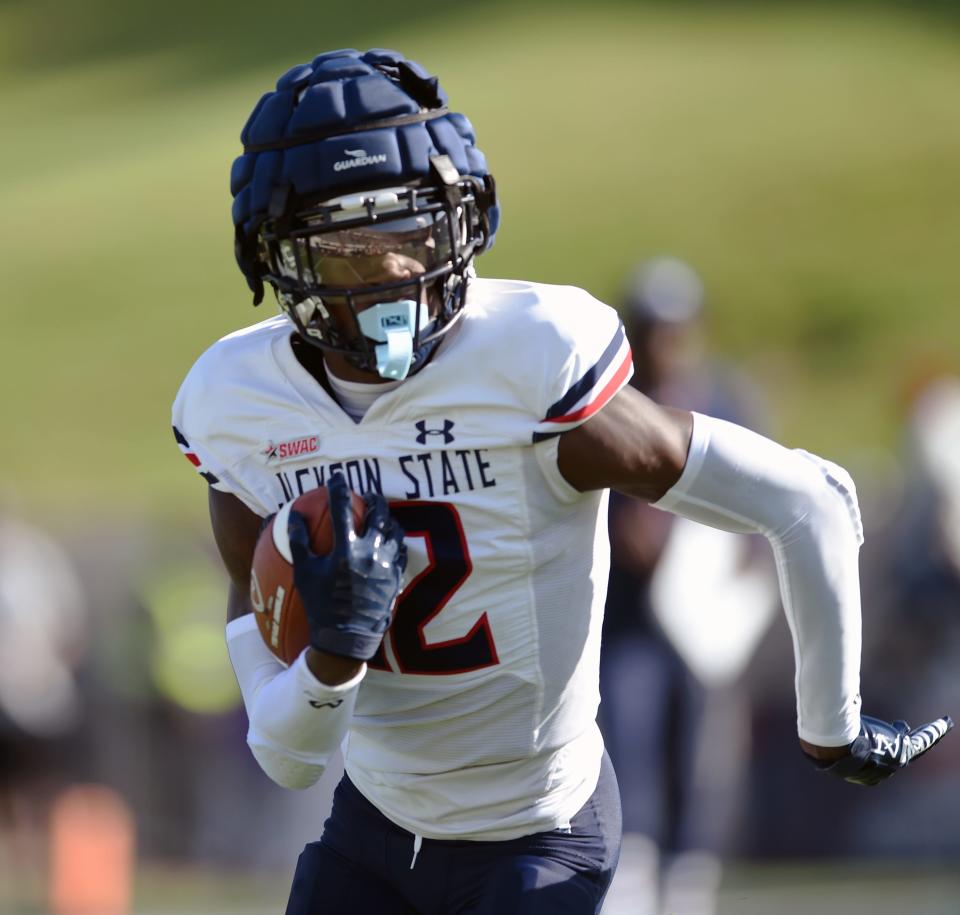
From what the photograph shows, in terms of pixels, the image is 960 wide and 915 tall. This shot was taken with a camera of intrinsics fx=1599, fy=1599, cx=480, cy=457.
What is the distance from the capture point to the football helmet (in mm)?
2586

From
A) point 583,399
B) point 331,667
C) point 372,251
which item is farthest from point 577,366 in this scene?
point 331,667

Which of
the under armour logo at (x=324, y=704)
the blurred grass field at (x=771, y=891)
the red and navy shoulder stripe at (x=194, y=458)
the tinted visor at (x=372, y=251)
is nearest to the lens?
the under armour logo at (x=324, y=704)

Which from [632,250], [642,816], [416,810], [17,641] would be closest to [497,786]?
[416,810]

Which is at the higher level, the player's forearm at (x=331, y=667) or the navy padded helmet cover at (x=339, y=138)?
the navy padded helmet cover at (x=339, y=138)

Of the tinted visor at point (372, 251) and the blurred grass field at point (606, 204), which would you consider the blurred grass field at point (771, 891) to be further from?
the blurred grass field at point (606, 204)

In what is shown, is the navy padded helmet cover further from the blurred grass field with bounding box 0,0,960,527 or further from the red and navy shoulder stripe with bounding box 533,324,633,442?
the blurred grass field with bounding box 0,0,960,527

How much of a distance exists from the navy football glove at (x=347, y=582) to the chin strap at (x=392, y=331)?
22cm

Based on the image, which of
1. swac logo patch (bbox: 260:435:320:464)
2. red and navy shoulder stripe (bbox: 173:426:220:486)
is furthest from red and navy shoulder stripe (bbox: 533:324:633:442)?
red and navy shoulder stripe (bbox: 173:426:220:486)

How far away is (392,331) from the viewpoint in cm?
255

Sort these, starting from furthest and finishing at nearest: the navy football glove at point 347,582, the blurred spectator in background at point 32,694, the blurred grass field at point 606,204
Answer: the blurred grass field at point 606,204
the blurred spectator in background at point 32,694
the navy football glove at point 347,582

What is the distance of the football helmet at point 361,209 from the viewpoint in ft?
8.48

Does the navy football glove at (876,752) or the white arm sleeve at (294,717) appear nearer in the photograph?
the white arm sleeve at (294,717)

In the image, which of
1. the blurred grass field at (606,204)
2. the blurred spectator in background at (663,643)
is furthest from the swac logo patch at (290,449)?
the blurred grass field at (606,204)

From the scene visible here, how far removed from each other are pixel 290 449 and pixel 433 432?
0.88 ft
